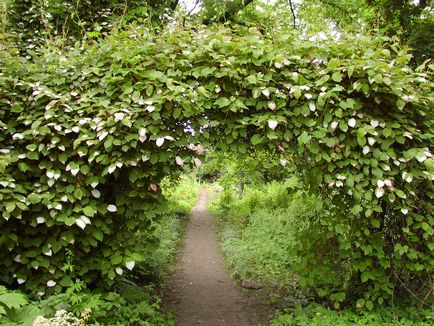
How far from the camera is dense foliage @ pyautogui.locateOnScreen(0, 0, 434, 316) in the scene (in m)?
3.63

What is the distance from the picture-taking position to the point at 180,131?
12.4ft

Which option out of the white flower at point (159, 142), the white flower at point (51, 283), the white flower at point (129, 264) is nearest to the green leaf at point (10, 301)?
the white flower at point (51, 283)

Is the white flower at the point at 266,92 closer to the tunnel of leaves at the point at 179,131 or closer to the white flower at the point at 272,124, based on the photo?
the tunnel of leaves at the point at 179,131

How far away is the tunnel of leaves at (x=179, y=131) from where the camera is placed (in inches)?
143

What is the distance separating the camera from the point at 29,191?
3725 mm

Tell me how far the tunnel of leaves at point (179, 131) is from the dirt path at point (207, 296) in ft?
6.11

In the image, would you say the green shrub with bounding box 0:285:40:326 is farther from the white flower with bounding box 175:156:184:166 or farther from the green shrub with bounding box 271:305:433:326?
the green shrub with bounding box 271:305:433:326

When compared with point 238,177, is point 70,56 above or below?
above

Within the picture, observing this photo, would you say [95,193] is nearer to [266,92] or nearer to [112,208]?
[112,208]

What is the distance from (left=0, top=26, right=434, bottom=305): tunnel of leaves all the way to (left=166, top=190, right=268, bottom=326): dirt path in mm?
1861

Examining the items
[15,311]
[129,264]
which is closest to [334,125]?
[129,264]

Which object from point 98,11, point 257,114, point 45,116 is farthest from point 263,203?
point 45,116

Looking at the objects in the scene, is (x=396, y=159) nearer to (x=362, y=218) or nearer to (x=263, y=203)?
(x=362, y=218)

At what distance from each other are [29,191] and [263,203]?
8.99 m
